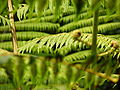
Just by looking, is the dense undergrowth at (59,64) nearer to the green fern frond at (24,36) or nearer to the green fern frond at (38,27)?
the green fern frond at (24,36)

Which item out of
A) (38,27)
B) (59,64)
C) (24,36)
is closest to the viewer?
(59,64)

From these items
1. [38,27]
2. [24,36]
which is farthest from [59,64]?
[38,27]

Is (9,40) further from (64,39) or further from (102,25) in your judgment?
(64,39)

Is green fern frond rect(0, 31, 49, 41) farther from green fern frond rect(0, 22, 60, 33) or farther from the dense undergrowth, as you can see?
the dense undergrowth

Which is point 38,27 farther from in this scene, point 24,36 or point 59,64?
point 59,64

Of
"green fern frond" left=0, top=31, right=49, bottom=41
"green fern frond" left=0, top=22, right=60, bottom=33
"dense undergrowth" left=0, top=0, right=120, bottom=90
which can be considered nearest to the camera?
"dense undergrowth" left=0, top=0, right=120, bottom=90

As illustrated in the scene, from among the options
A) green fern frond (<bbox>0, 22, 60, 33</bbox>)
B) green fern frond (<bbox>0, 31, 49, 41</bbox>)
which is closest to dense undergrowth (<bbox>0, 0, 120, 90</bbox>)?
green fern frond (<bbox>0, 31, 49, 41</bbox>)

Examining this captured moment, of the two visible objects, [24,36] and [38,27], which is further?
[38,27]

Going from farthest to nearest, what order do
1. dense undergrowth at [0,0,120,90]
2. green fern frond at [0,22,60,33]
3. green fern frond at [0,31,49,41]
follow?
green fern frond at [0,22,60,33] < green fern frond at [0,31,49,41] < dense undergrowth at [0,0,120,90]

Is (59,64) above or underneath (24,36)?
above

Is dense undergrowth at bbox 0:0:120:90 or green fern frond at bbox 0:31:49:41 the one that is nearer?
dense undergrowth at bbox 0:0:120:90

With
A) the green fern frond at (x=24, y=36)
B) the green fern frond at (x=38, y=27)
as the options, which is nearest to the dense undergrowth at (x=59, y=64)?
the green fern frond at (x=24, y=36)
